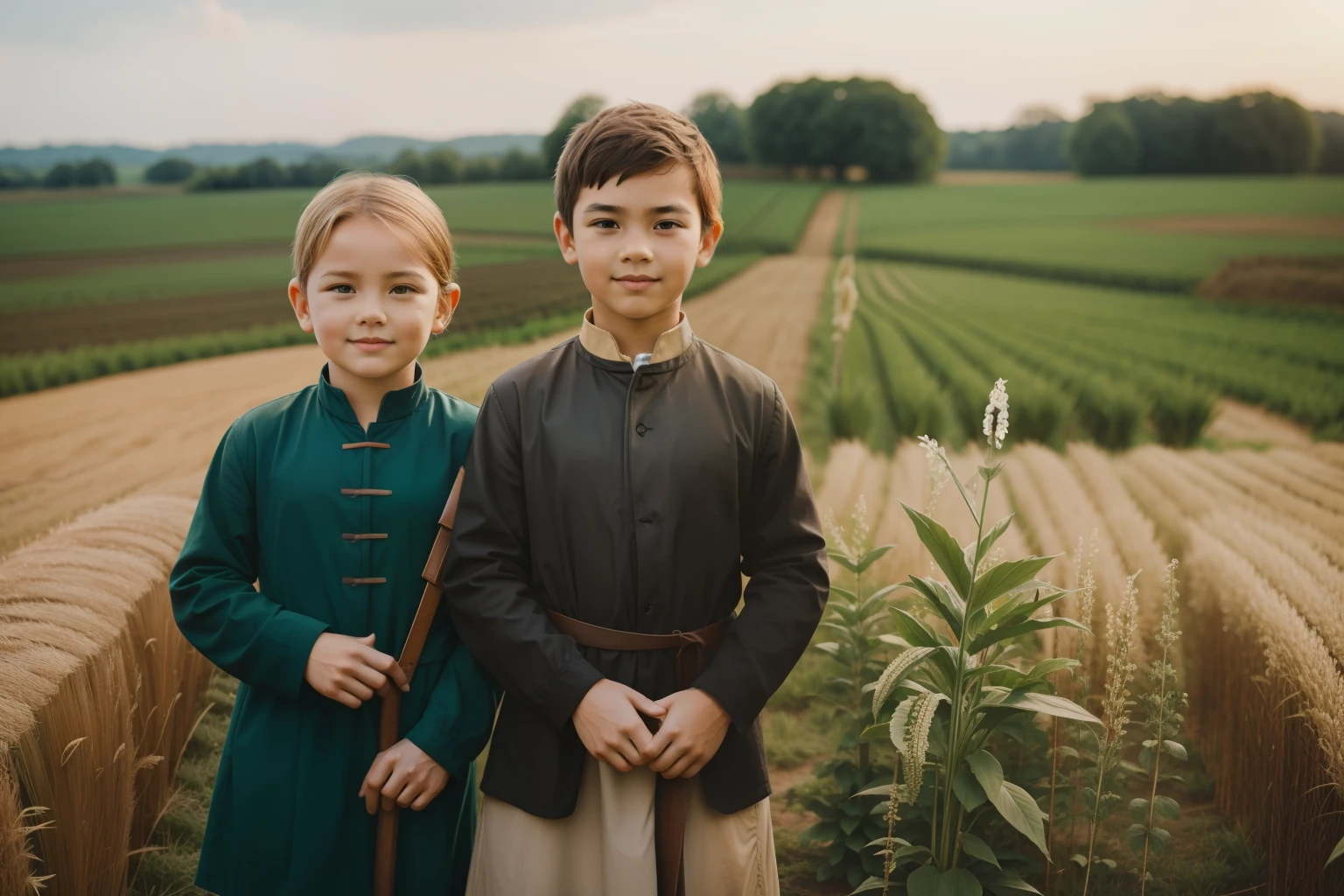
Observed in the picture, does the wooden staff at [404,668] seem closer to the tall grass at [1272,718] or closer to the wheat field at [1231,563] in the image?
the wheat field at [1231,563]

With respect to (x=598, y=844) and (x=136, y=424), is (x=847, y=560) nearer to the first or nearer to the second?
(x=598, y=844)

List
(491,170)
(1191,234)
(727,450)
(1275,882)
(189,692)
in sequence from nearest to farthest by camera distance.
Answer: (727,450), (1275,882), (189,692), (491,170), (1191,234)

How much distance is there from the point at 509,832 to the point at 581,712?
35cm

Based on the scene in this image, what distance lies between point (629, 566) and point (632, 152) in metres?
0.80

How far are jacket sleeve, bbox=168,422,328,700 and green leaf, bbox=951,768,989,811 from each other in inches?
58.6

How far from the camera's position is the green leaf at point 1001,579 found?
6.51 feet

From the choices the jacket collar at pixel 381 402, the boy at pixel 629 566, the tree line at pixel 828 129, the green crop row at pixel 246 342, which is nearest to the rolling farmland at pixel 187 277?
the green crop row at pixel 246 342

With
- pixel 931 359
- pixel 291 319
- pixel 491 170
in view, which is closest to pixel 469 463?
pixel 291 319

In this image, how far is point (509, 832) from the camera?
178 cm

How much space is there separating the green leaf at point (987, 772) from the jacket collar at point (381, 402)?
5.02ft

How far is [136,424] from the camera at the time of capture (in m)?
4.27

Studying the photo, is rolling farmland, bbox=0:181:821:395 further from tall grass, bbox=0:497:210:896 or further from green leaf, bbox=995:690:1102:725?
green leaf, bbox=995:690:1102:725

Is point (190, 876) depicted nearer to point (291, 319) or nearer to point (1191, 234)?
point (291, 319)

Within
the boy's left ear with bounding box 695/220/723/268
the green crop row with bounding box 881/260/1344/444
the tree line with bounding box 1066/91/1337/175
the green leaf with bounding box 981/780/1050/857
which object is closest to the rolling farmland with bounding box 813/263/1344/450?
the green crop row with bounding box 881/260/1344/444
